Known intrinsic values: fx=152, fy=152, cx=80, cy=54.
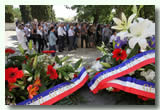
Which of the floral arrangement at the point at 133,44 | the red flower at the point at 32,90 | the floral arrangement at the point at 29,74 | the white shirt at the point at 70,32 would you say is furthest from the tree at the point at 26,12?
the white shirt at the point at 70,32

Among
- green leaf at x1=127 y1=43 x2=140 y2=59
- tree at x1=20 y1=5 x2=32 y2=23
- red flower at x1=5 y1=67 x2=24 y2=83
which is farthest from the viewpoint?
tree at x1=20 y1=5 x2=32 y2=23

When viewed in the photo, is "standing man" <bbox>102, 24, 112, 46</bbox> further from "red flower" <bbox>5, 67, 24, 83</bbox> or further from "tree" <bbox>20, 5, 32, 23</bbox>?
"red flower" <bbox>5, 67, 24, 83</bbox>

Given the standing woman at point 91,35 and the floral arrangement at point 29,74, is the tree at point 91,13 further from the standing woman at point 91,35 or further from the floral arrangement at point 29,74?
the floral arrangement at point 29,74

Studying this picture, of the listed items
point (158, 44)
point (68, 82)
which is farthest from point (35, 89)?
point (158, 44)

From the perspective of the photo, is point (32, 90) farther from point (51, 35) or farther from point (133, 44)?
point (51, 35)

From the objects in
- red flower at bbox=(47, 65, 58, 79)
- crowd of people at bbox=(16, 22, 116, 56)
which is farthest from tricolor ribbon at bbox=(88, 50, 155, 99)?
crowd of people at bbox=(16, 22, 116, 56)

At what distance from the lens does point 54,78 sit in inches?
72.1

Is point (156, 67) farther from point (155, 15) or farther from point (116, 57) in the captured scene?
point (155, 15)

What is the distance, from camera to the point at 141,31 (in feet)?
5.57

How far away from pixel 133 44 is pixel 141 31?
0.56ft

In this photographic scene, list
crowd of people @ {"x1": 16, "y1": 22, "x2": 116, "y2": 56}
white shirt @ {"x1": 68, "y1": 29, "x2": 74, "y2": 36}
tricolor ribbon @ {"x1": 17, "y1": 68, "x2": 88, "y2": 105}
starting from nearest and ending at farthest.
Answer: tricolor ribbon @ {"x1": 17, "y1": 68, "x2": 88, "y2": 105}, crowd of people @ {"x1": 16, "y1": 22, "x2": 116, "y2": 56}, white shirt @ {"x1": 68, "y1": 29, "x2": 74, "y2": 36}

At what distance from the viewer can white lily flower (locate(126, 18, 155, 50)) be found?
5.49ft

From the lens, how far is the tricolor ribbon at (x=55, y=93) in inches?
69.5

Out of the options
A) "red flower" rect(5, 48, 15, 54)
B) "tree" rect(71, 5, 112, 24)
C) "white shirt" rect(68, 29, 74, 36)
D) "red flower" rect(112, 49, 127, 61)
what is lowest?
"red flower" rect(112, 49, 127, 61)
